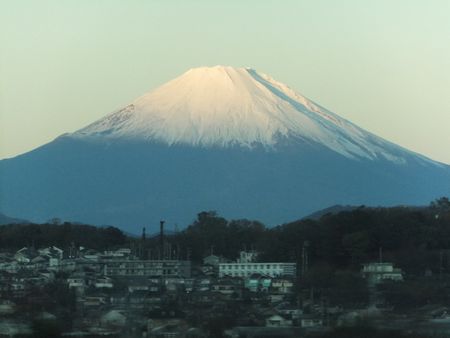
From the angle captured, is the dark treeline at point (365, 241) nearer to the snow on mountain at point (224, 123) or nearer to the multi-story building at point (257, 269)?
the multi-story building at point (257, 269)

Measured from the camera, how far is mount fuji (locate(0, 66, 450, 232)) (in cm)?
8306

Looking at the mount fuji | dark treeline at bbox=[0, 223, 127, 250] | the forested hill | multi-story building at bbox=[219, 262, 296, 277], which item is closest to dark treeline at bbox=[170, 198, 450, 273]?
the forested hill

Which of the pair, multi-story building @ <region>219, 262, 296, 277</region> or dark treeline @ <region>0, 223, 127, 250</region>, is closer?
multi-story building @ <region>219, 262, 296, 277</region>

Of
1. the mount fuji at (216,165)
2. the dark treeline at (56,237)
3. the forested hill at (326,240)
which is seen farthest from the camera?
the mount fuji at (216,165)

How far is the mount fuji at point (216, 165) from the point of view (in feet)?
273

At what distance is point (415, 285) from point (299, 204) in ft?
218

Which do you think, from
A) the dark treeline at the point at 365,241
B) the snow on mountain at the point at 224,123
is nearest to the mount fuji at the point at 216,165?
the snow on mountain at the point at 224,123

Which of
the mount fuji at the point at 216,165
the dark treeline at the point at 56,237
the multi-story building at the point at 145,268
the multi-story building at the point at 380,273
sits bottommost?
the multi-story building at the point at 380,273

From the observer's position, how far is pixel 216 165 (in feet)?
283

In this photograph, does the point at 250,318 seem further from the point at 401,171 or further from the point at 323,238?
the point at 401,171

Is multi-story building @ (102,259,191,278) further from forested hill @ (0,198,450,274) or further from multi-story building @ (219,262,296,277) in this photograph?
forested hill @ (0,198,450,274)

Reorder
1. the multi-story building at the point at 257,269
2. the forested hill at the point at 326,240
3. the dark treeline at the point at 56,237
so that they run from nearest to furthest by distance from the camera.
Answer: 1. the forested hill at the point at 326,240
2. the multi-story building at the point at 257,269
3. the dark treeline at the point at 56,237

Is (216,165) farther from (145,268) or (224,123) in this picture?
(145,268)

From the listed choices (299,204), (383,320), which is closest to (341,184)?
(299,204)
